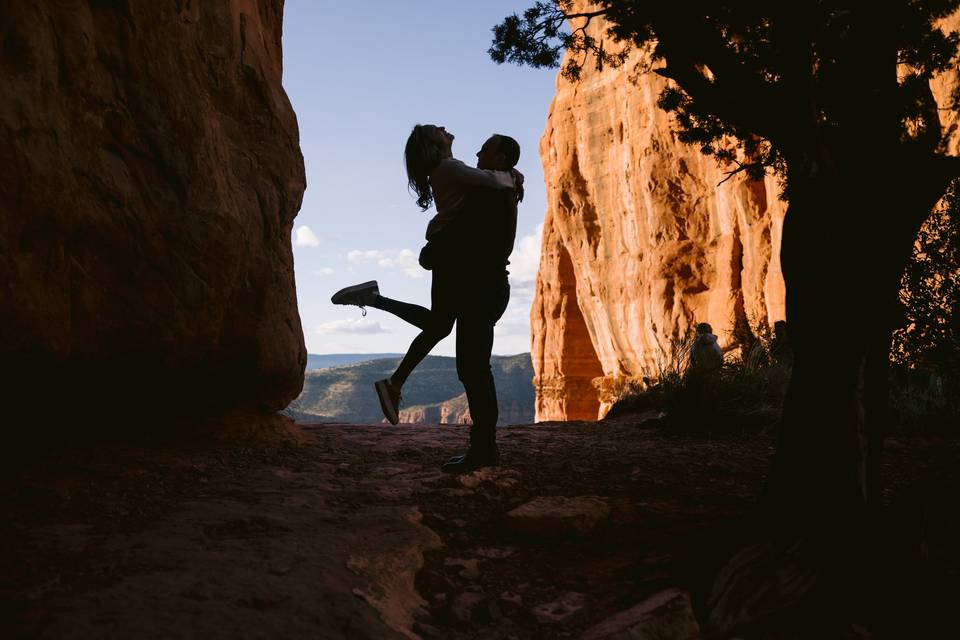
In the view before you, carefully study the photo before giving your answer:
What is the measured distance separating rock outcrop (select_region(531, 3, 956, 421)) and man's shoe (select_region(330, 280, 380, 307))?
1421 centimetres

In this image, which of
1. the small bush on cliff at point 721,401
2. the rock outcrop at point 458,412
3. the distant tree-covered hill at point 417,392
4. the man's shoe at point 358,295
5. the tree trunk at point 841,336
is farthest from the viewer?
the distant tree-covered hill at point 417,392

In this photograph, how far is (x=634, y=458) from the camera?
434cm

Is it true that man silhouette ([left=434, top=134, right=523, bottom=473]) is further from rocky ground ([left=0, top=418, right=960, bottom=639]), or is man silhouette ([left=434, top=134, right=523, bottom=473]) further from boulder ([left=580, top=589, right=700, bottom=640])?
boulder ([left=580, top=589, right=700, bottom=640])

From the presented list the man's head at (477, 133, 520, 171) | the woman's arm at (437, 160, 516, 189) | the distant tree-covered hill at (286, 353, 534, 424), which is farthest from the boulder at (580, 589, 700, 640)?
the distant tree-covered hill at (286, 353, 534, 424)

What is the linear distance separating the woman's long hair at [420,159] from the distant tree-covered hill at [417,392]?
67.6 m

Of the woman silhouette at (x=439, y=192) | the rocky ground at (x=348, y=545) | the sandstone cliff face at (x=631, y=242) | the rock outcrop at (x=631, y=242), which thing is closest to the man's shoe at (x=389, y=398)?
the woman silhouette at (x=439, y=192)

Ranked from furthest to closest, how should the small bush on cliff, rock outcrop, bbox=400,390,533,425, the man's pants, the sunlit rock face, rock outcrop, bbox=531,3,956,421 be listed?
rock outcrop, bbox=400,390,533,425 < rock outcrop, bbox=531,3,956,421 < the small bush on cliff < the man's pants < the sunlit rock face

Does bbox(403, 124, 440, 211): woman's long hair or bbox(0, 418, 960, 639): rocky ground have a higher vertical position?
bbox(403, 124, 440, 211): woman's long hair

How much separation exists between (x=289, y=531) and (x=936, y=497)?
2022 mm

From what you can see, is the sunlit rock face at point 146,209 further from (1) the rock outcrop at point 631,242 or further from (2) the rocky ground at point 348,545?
(1) the rock outcrop at point 631,242

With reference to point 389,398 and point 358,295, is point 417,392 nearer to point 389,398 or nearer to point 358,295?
point 358,295

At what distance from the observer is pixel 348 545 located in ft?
7.27

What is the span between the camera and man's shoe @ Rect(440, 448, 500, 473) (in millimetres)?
3494

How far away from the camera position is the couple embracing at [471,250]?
3.44m
